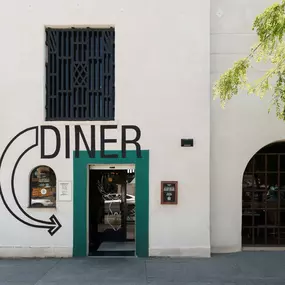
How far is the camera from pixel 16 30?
8719mm

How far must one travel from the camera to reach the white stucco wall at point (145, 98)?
853 cm

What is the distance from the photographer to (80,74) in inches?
348

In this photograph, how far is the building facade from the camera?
28.0ft

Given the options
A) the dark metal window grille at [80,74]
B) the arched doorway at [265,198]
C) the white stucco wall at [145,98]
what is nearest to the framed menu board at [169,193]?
the white stucco wall at [145,98]

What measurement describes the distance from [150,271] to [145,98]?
3770 mm

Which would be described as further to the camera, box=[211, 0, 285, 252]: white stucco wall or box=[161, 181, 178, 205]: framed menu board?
box=[211, 0, 285, 252]: white stucco wall

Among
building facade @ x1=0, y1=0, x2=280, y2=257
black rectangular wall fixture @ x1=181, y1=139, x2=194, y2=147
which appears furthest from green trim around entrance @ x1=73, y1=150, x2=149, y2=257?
black rectangular wall fixture @ x1=181, y1=139, x2=194, y2=147

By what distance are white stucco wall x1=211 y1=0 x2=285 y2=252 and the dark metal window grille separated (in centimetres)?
253

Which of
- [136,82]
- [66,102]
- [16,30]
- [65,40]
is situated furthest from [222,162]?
[16,30]

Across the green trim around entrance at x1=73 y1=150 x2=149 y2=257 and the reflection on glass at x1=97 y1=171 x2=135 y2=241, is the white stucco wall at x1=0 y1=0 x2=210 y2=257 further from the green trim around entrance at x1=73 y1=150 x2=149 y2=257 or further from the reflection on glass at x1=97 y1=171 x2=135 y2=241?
the reflection on glass at x1=97 y1=171 x2=135 y2=241

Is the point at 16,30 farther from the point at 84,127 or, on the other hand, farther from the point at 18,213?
the point at 18,213

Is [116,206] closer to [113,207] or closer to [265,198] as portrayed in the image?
[113,207]

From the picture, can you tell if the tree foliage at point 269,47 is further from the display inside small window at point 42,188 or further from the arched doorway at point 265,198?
the display inside small window at point 42,188

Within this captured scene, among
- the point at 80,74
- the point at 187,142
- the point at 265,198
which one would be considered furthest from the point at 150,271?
the point at 80,74
